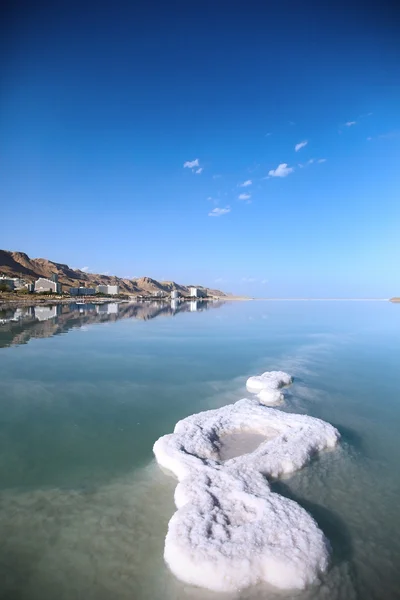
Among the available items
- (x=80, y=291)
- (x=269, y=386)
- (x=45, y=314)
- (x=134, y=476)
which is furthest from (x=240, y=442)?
(x=80, y=291)

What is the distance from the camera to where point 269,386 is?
11062 millimetres

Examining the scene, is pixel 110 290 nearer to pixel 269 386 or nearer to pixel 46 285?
pixel 46 285

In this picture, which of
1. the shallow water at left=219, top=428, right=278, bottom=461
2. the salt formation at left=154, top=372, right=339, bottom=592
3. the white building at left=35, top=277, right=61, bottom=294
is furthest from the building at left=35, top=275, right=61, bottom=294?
the salt formation at left=154, top=372, right=339, bottom=592

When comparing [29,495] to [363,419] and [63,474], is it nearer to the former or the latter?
[63,474]

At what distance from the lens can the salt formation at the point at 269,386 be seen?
9930 millimetres

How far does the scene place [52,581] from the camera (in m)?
3.64

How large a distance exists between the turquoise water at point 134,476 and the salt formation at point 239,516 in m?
0.17

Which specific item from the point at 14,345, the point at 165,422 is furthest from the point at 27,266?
the point at 165,422

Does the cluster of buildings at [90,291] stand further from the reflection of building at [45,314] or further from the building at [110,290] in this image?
the reflection of building at [45,314]

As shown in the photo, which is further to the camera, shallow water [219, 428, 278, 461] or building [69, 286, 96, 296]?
building [69, 286, 96, 296]

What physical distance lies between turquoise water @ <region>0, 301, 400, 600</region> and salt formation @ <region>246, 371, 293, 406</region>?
428 millimetres

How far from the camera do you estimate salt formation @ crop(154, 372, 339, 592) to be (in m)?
3.57

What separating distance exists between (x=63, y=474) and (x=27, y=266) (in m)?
206

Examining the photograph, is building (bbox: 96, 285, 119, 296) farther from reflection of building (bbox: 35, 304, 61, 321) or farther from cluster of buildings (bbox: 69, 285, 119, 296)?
reflection of building (bbox: 35, 304, 61, 321)
